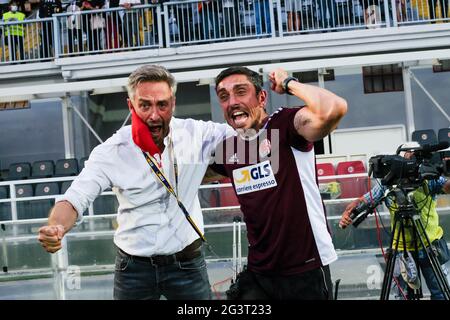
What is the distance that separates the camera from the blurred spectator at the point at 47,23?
1541 cm

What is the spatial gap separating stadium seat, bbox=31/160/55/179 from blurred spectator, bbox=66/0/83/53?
2556mm

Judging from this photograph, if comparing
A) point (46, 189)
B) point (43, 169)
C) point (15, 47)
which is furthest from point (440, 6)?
point (15, 47)

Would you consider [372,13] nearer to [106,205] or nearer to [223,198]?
[223,198]

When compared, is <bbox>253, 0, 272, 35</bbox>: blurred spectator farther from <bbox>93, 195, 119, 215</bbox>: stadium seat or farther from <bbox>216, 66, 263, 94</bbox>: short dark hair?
<bbox>216, 66, 263, 94</bbox>: short dark hair

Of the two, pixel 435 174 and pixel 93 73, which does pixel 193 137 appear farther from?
pixel 93 73

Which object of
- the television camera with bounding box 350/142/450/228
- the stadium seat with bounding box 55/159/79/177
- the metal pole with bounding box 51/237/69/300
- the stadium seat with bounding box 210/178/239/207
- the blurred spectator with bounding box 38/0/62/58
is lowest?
the metal pole with bounding box 51/237/69/300

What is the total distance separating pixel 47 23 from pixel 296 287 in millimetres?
13459

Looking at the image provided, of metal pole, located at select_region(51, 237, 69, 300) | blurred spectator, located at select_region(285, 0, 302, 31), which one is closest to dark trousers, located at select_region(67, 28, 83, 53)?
blurred spectator, located at select_region(285, 0, 302, 31)

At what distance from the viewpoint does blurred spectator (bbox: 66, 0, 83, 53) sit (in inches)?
582

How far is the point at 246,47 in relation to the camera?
14.3 m

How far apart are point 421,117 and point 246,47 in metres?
4.61

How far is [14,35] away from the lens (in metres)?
15.3

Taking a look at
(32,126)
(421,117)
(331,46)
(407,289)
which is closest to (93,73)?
(32,126)
